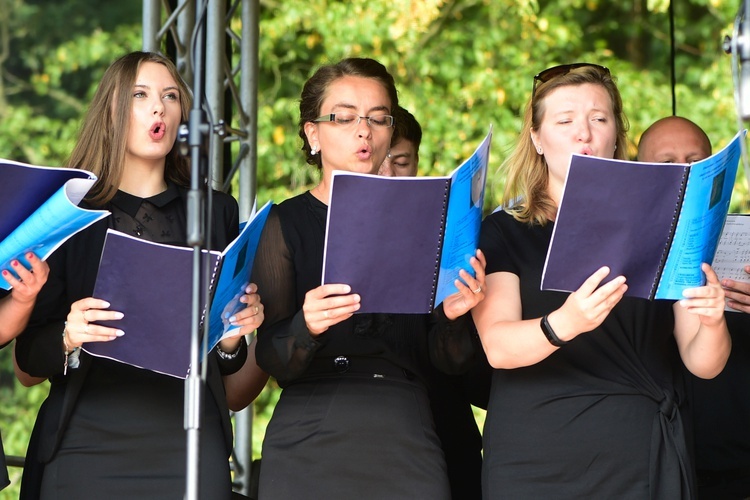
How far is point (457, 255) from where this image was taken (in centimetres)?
253

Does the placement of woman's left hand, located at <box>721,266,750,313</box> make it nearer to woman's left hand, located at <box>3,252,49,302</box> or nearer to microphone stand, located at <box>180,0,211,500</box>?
microphone stand, located at <box>180,0,211,500</box>

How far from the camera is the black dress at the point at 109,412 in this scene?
2637 mm

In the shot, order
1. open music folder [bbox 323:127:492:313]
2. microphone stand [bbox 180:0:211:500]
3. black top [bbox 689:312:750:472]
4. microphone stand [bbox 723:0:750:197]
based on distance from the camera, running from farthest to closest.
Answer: black top [bbox 689:312:750:472] < open music folder [bbox 323:127:492:313] < microphone stand [bbox 180:0:211:500] < microphone stand [bbox 723:0:750:197]

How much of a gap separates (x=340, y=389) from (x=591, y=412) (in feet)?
1.95

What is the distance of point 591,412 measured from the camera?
8.46 feet

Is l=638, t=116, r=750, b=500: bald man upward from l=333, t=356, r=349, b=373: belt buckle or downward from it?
downward

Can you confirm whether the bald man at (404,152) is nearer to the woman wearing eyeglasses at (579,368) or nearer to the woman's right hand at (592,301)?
the woman wearing eyeglasses at (579,368)

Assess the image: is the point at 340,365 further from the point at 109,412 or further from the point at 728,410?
the point at 728,410

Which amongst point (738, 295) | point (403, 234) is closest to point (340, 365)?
point (403, 234)

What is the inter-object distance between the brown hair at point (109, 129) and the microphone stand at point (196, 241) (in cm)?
58

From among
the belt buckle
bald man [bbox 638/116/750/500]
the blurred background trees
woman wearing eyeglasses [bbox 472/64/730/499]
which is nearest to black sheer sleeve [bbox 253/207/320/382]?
the belt buckle

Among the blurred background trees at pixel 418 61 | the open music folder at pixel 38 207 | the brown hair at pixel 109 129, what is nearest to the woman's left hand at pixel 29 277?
the open music folder at pixel 38 207

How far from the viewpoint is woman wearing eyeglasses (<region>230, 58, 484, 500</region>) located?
2.65 m

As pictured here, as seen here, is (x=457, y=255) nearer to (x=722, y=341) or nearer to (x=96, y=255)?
(x=722, y=341)
